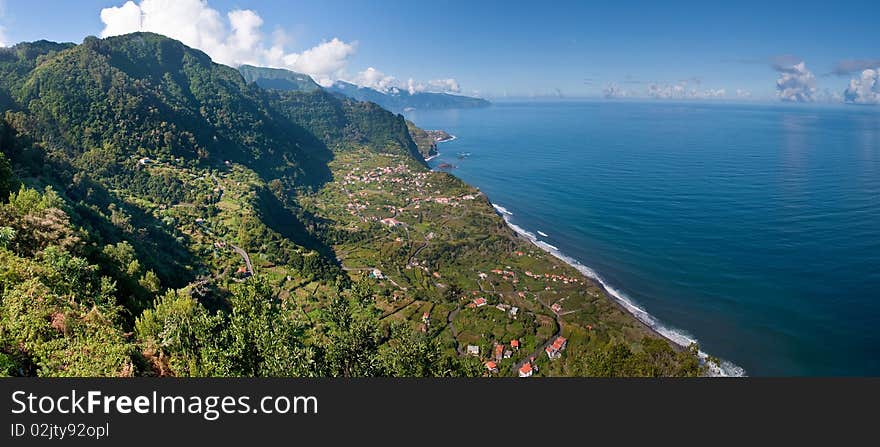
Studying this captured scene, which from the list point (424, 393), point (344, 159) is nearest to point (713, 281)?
point (424, 393)

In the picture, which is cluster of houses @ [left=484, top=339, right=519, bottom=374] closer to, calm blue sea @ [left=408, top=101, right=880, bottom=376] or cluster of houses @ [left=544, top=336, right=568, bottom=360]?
cluster of houses @ [left=544, top=336, right=568, bottom=360]

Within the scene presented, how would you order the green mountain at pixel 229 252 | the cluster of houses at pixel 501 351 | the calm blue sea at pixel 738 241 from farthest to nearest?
the calm blue sea at pixel 738 241 < the cluster of houses at pixel 501 351 < the green mountain at pixel 229 252

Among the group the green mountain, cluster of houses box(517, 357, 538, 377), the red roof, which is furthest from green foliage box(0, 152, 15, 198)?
the red roof

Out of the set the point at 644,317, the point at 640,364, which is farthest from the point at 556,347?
the point at 640,364

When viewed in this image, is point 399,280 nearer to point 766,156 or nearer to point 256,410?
point 256,410

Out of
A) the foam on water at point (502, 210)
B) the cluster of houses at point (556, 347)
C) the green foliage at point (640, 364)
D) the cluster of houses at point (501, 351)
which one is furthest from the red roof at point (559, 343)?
the foam on water at point (502, 210)

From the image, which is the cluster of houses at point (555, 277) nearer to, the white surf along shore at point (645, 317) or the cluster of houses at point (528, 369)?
the white surf along shore at point (645, 317)
